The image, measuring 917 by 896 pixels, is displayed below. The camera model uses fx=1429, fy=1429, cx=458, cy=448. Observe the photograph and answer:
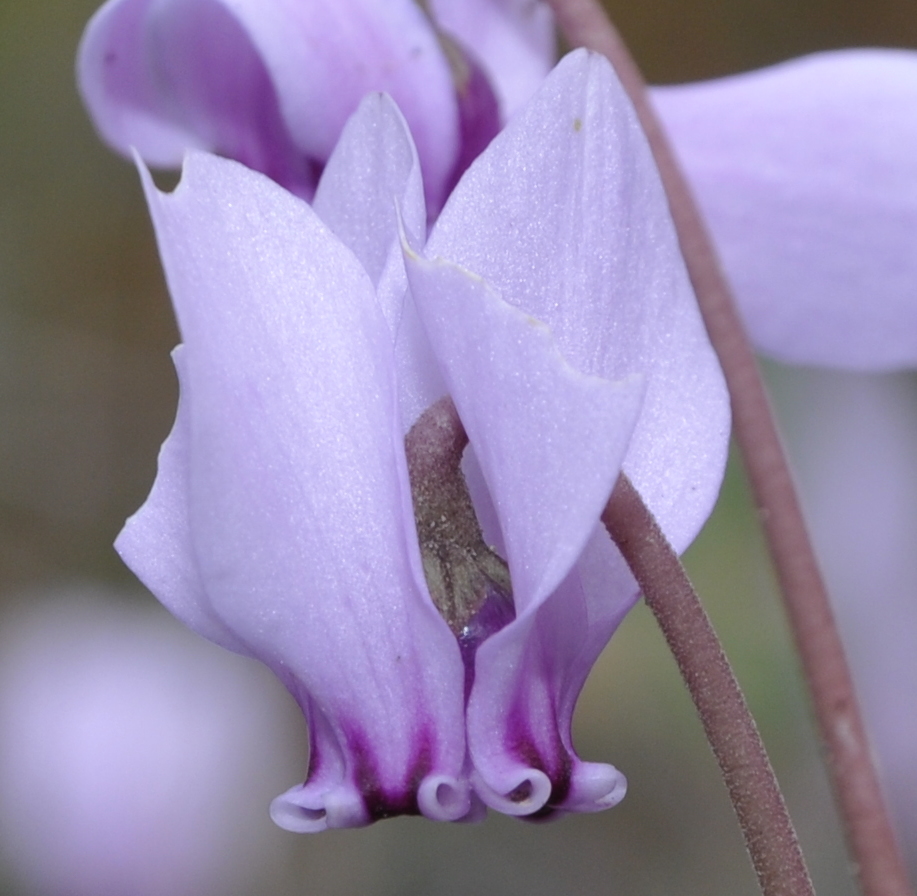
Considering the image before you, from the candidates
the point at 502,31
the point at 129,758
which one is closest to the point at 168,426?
the point at 129,758

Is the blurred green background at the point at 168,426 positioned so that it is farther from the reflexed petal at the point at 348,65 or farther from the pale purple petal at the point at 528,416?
the pale purple petal at the point at 528,416

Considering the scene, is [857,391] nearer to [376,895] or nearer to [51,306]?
[376,895]

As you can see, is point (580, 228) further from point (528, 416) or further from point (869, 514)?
point (869, 514)

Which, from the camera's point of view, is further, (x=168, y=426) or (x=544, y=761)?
(x=168, y=426)

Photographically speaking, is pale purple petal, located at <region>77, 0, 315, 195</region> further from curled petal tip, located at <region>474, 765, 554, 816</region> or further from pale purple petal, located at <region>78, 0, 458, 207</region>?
curled petal tip, located at <region>474, 765, 554, 816</region>

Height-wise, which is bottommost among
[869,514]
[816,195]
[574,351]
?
[869,514]

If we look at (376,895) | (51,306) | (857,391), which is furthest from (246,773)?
(857,391)

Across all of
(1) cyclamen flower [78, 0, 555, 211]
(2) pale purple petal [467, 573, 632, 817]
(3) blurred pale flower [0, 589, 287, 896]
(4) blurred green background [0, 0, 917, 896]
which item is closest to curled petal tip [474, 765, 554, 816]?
(2) pale purple petal [467, 573, 632, 817]

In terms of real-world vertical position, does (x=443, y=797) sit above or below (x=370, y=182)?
below
